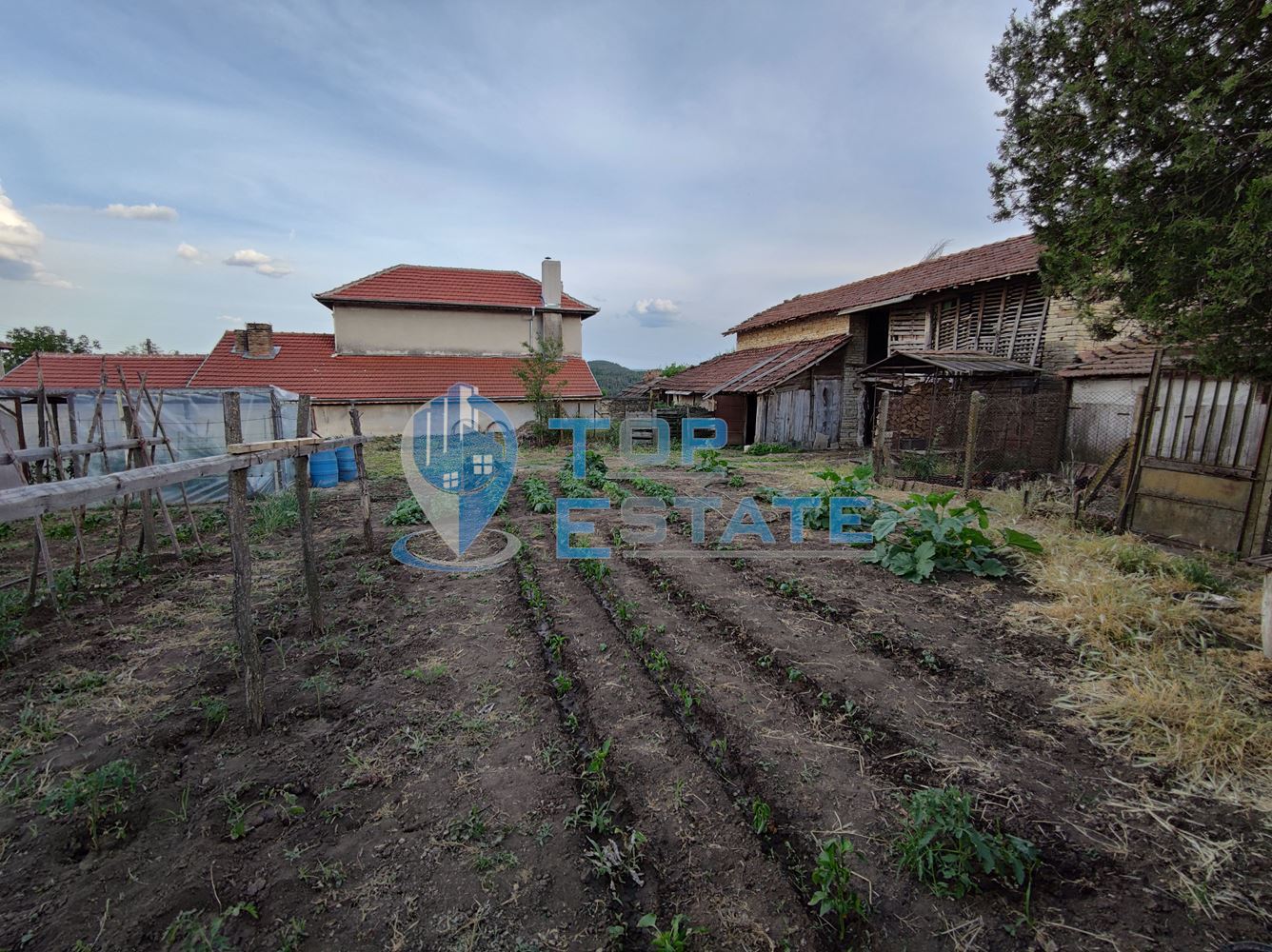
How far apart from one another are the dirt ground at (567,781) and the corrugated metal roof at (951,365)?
882 cm

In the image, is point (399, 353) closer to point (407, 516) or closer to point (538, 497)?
point (538, 497)

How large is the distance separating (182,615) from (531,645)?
3605 mm

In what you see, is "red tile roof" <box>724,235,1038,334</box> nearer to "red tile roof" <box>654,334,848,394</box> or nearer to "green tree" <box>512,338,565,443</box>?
"red tile roof" <box>654,334,848,394</box>

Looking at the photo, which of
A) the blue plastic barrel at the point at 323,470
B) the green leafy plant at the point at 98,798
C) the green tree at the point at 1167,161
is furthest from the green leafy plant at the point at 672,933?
the blue plastic barrel at the point at 323,470

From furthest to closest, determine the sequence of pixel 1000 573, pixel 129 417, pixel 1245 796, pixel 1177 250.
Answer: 1. pixel 129 417
2. pixel 1000 573
3. pixel 1177 250
4. pixel 1245 796

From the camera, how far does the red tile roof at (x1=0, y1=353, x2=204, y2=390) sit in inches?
Result: 847

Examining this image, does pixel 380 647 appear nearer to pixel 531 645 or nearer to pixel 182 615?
pixel 531 645

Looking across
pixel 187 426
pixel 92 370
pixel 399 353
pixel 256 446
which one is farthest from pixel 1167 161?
pixel 92 370

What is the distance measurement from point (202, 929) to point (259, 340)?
81.7 ft

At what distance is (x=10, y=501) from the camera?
7.00ft

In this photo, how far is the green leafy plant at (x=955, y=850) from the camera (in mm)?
2357

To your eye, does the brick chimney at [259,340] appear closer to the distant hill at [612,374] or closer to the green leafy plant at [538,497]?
the green leafy plant at [538,497]

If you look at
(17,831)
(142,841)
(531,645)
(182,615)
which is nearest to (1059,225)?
(531,645)

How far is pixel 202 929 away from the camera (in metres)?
2.12
